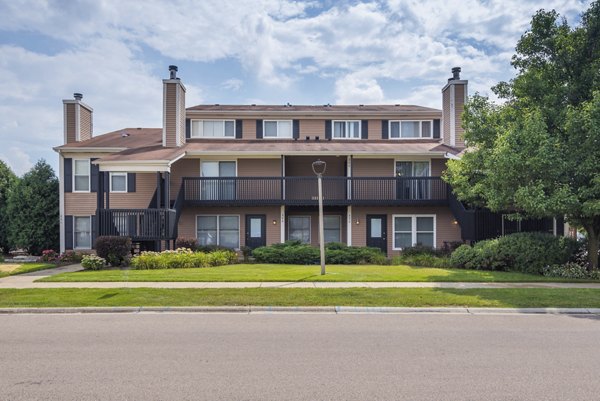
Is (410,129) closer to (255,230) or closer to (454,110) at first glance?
(454,110)

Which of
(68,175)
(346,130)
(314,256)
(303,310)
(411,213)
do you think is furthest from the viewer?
(346,130)

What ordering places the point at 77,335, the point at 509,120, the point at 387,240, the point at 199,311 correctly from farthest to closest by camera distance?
the point at 387,240 → the point at 509,120 → the point at 199,311 → the point at 77,335

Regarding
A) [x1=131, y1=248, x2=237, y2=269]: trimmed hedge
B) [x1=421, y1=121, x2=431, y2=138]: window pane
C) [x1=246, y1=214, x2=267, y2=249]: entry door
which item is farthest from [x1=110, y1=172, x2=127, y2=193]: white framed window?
[x1=421, y1=121, x2=431, y2=138]: window pane

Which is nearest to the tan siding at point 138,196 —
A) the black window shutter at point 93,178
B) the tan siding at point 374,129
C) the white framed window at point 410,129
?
the black window shutter at point 93,178

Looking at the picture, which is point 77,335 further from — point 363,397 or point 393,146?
point 393,146

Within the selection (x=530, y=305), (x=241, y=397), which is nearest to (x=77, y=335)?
(x=241, y=397)

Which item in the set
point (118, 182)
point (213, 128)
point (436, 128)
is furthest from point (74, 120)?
point (436, 128)

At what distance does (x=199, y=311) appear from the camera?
9742mm

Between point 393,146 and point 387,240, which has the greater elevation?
point 393,146

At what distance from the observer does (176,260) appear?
A: 669 inches

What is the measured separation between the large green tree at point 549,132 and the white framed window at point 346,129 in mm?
9133

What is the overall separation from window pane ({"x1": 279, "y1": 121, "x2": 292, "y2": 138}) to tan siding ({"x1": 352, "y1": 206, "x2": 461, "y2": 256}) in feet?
20.3

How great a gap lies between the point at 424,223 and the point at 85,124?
1963cm

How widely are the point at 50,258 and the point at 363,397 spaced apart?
19.6m
